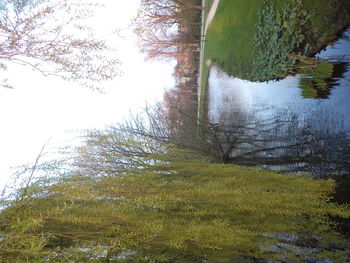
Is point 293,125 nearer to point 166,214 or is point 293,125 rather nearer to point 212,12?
point 166,214

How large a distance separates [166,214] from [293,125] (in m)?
5.17

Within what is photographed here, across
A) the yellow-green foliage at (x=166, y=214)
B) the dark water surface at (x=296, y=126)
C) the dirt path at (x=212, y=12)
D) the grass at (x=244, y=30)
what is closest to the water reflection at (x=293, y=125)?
the dark water surface at (x=296, y=126)

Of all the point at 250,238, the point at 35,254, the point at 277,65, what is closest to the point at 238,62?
the point at 277,65

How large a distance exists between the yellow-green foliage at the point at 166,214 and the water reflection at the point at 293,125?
1760 millimetres

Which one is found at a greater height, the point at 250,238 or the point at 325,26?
the point at 325,26

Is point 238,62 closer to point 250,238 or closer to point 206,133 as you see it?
point 206,133

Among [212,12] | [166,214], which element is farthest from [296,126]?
[212,12]

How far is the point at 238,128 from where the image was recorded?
10.4 meters

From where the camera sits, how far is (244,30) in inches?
454

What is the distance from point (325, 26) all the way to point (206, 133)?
14.4 ft

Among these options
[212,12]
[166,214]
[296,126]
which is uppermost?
[212,12]

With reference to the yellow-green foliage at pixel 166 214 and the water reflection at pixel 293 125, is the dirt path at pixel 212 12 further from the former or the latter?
the yellow-green foliage at pixel 166 214

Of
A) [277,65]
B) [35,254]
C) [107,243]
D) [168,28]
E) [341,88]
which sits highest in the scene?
[168,28]

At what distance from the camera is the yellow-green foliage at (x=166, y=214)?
12.1 ft
